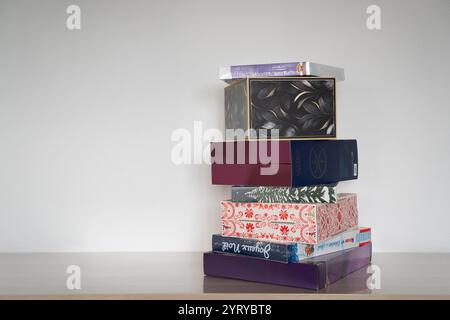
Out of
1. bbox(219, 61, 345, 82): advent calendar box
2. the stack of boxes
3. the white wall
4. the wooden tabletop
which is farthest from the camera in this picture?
the white wall

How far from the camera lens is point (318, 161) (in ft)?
4.01

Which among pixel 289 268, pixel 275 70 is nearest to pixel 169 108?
pixel 275 70

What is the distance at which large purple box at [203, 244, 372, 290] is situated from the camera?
1070mm

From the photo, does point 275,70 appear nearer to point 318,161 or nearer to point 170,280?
point 318,161

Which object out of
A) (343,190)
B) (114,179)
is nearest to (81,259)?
(114,179)

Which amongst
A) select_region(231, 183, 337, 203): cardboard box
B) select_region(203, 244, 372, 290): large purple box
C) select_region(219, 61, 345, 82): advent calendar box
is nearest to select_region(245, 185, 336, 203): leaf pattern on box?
select_region(231, 183, 337, 203): cardboard box

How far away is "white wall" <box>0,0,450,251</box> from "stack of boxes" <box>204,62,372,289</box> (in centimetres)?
20

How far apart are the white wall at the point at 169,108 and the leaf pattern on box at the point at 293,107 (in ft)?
0.79

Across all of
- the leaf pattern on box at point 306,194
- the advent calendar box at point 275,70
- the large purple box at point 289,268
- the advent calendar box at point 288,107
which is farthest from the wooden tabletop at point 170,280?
the advent calendar box at point 275,70

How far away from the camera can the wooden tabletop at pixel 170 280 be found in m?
1.02

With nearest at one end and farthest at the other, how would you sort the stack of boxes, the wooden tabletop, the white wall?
the wooden tabletop, the stack of boxes, the white wall

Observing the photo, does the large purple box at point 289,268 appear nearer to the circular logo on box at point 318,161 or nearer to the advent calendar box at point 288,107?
the circular logo on box at point 318,161

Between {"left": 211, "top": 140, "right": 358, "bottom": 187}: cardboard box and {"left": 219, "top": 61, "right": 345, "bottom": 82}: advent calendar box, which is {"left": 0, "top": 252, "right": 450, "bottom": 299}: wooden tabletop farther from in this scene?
{"left": 219, "top": 61, "right": 345, "bottom": 82}: advent calendar box
